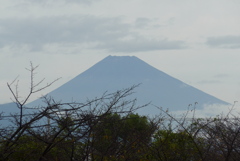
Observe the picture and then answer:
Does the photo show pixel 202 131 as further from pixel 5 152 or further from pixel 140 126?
pixel 140 126

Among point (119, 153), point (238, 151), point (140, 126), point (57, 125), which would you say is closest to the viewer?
point (57, 125)

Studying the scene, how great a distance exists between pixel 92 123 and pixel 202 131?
3777 mm

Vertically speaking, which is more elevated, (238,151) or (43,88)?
(43,88)

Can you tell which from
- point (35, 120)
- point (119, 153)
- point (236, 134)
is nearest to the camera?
point (35, 120)

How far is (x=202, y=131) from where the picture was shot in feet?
29.4

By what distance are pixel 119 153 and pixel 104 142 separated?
0.98 ft

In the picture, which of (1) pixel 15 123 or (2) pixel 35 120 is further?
(1) pixel 15 123

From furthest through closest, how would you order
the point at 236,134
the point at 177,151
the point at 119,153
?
the point at 177,151, the point at 119,153, the point at 236,134

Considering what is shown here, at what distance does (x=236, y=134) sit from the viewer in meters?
6.79

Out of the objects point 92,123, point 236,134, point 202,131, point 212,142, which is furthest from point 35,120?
point 202,131

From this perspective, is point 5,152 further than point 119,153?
No

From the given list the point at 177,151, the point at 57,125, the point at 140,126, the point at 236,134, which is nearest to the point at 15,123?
the point at 57,125

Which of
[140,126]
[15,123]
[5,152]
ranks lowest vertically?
[5,152]

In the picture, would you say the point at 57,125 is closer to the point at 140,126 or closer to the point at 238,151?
the point at 238,151
